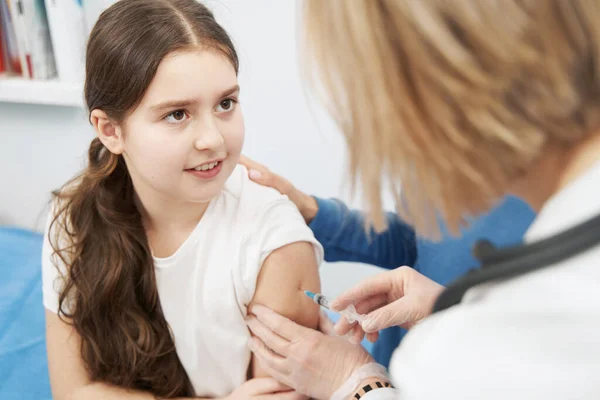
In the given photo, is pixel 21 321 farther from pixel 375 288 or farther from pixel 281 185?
pixel 375 288

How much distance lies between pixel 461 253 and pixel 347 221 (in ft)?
0.99

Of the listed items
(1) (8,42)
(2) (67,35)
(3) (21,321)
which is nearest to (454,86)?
(3) (21,321)

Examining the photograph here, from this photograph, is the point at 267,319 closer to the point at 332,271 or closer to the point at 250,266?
the point at 250,266

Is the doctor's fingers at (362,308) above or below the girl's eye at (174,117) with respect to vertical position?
below

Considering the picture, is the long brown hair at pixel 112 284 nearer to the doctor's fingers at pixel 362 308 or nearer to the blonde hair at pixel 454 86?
the doctor's fingers at pixel 362 308

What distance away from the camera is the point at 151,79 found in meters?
1.07

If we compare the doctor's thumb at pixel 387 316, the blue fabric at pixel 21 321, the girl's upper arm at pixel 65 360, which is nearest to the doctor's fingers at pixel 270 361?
the doctor's thumb at pixel 387 316

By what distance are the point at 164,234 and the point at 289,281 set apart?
283 mm

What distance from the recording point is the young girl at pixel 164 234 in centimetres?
109

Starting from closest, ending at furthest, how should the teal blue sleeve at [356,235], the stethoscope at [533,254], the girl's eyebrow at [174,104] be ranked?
the stethoscope at [533,254] → the girl's eyebrow at [174,104] → the teal blue sleeve at [356,235]

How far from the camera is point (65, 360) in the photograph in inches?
50.9

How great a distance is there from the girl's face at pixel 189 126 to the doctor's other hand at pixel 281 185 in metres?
0.16

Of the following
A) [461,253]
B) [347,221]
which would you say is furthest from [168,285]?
[461,253]

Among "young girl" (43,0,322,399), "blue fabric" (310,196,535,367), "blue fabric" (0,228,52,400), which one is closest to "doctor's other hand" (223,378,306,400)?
"young girl" (43,0,322,399)
